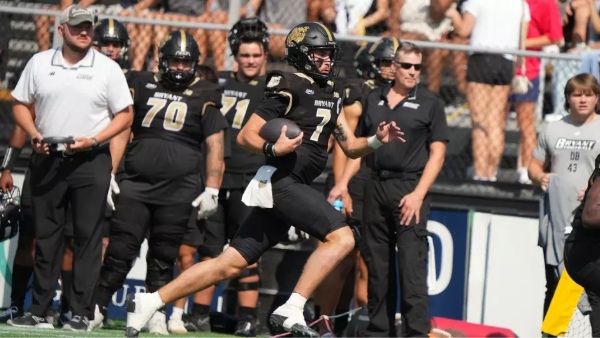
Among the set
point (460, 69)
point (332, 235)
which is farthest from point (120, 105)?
point (460, 69)

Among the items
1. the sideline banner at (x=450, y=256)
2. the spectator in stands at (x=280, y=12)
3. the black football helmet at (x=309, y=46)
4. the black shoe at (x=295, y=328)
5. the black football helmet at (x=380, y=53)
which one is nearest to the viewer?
the black shoe at (x=295, y=328)

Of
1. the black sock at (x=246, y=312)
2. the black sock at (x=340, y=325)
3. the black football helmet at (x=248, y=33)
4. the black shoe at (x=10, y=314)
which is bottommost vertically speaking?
the black sock at (x=340, y=325)

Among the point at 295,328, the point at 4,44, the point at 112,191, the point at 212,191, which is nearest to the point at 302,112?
the point at 295,328

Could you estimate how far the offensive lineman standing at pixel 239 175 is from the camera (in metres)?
10.6

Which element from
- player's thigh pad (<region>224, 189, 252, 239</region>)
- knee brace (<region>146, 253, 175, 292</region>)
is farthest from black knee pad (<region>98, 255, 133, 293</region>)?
player's thigh pad (<region>224, 189, 252, 239</region>)

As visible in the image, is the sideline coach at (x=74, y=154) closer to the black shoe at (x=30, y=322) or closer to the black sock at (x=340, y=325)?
the black shoe at (x=30, y=322)

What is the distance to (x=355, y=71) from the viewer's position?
12.1m

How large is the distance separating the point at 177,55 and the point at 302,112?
217 cm

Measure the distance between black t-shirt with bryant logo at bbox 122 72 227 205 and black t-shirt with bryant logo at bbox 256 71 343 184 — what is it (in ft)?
6.45

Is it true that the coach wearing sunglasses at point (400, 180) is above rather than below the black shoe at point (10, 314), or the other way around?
above

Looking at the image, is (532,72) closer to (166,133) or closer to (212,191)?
(212,191)

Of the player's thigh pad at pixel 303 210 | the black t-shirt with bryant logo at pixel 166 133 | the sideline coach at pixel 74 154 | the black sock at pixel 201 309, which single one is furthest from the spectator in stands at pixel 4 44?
the player's thigh pad at pixel 303 210

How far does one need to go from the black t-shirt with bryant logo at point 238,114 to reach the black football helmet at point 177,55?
1.73ft

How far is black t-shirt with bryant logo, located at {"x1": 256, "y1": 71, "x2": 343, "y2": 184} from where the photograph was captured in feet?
27.1
